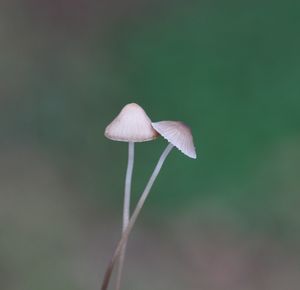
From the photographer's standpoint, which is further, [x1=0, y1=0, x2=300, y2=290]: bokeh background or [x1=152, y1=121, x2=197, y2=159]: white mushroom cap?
[x1=0, y1=0, x2=300, y2=290]: bokeh background

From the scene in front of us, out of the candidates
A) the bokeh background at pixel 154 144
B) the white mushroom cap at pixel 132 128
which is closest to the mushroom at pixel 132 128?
the white mushroom cap at pixel 132 128

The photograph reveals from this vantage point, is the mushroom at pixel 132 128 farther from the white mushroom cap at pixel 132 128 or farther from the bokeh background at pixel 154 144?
the bokeh background at pixel 154 144

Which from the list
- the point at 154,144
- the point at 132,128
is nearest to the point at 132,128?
the point at 132,128

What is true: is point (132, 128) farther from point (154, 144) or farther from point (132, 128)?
point (154, 144)

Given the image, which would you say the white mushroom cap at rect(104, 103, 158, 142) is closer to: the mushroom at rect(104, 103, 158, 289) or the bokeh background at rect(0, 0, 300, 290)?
the mushroom at rect(104, 103, 158, 289)

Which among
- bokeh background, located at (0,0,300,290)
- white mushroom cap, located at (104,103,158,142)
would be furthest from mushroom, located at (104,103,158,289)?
bokeh background, located at (0,0,300,290)

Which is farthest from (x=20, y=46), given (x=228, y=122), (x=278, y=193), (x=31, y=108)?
(x=278, y=193)
